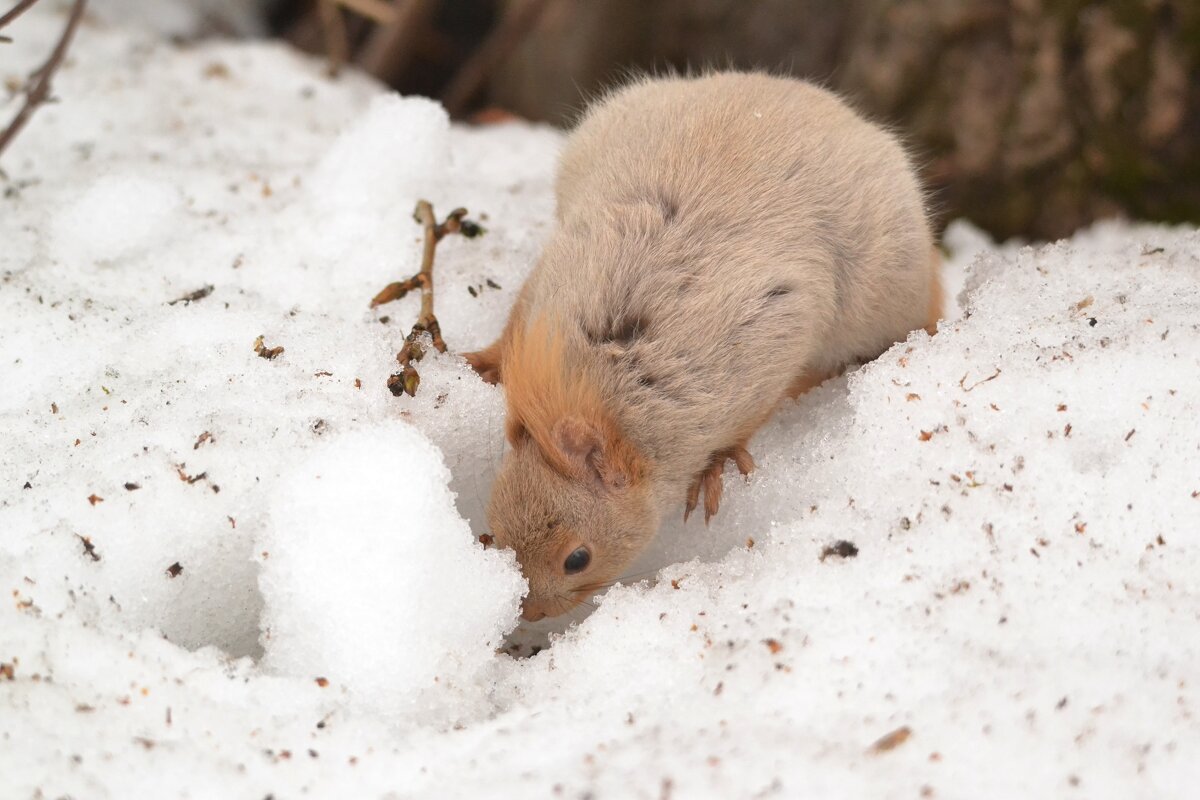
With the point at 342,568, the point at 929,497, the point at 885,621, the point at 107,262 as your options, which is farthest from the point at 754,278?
the point at 107,262

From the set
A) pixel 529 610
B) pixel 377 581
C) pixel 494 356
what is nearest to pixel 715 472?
pixel 529 610

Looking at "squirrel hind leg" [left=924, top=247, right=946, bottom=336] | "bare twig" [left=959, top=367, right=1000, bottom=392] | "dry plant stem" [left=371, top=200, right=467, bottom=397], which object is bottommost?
"dry plant stem" [left=371, top=200, right=467, bottom=397]

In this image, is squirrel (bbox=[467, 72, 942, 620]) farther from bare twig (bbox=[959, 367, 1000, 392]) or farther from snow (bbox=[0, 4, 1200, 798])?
bare twig (bbox=[959, 367, 1000, 392])

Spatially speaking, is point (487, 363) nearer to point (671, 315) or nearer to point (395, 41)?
point (671, 315)

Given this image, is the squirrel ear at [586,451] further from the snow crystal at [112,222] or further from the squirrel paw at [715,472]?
the snow crystal at [112,222]

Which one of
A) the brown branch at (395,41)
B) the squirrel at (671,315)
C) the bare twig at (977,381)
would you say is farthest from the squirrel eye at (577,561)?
the brown branch at (395,41)

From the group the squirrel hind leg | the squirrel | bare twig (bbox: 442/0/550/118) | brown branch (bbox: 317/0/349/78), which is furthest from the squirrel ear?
brown branch (bbox: 317/0/349/78)

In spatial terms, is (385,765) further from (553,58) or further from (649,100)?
(553,58)
